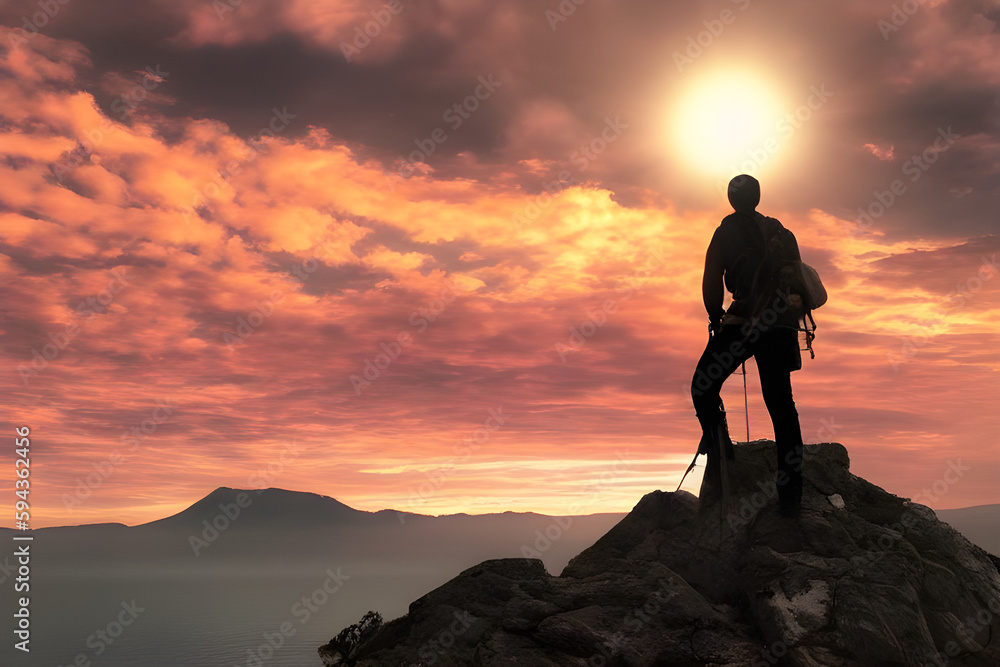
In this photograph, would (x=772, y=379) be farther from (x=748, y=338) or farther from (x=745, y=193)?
(x=745, y=193)

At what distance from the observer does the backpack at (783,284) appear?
907cm

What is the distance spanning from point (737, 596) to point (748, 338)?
3230 millimetres

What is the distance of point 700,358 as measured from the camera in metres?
9.34

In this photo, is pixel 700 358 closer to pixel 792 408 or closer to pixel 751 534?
pixel 792 408

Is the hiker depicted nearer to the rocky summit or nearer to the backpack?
the backpack

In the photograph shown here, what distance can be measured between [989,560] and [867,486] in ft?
5.92

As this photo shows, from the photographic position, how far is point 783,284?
359 inches

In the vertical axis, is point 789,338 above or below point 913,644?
above

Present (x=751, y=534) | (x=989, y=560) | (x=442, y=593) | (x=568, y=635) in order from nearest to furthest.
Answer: (x=568, y=635) → (x=442, y=593) → (x=751, y=534) → (x=989, y=560)

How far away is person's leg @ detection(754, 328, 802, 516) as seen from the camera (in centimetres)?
905

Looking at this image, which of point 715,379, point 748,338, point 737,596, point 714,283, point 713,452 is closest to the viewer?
point 737,596

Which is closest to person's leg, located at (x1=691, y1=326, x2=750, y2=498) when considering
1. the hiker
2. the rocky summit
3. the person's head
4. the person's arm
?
the hiker

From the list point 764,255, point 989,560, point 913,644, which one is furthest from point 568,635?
point 989,560

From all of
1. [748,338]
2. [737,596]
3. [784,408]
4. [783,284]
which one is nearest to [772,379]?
[784,408]
